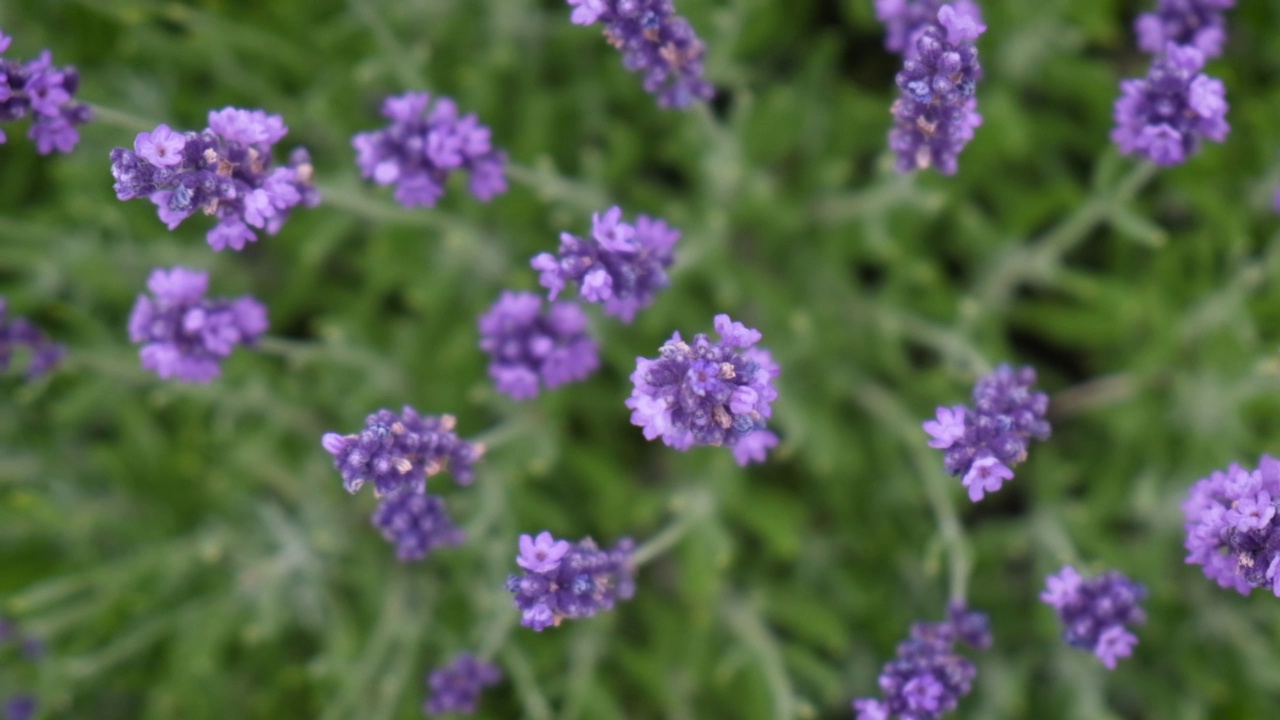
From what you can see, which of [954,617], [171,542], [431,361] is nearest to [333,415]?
[431,361]

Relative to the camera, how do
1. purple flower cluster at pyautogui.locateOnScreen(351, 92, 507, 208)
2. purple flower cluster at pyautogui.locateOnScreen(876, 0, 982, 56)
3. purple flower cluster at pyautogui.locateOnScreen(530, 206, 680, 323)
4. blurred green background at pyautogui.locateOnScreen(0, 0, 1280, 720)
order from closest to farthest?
purple flower cluster at pyautogui.locateOnScreen(530, 206, 680, 323) → purple flower cluster at pyautogui.locateOnScreen(351, 92, 507, 208) → purple flower cluster at pyautogui.locateOnScreen(876, 0, 982, 56) → blurred green background at pyautogui.locateOnScreen(0, 0, 1280, 720)

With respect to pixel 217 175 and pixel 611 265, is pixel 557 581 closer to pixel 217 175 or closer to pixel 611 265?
pixel 611 265

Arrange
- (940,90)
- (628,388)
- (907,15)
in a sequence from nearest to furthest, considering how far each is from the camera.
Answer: (940,90), (907,15), (628,388)

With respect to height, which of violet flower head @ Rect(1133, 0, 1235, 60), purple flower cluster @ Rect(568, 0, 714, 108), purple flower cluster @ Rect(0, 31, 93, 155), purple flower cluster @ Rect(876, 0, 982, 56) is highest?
violet flower head @ Rect(1133, 0, 1235, 60)

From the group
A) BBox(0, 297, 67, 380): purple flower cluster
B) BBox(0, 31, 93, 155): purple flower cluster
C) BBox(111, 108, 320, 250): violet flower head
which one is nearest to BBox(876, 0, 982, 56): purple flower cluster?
BBox(111, 108, 320, 250): violet flower head

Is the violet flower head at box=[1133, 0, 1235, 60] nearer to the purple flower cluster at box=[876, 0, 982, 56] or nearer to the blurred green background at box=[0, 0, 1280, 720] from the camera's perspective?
the purple flower cluster at box=[876, 0, 982, 56]

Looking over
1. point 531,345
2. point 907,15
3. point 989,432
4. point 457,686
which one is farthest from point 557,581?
point 907,15

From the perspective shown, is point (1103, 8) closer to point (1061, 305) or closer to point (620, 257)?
point (1061, 305)
